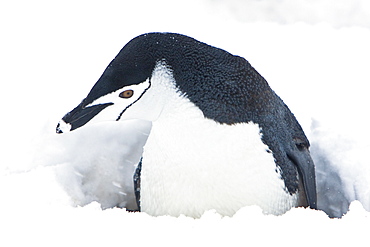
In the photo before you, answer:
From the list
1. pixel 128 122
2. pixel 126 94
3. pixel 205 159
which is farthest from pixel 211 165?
pixel 128 122

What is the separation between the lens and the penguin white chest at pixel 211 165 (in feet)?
3.91

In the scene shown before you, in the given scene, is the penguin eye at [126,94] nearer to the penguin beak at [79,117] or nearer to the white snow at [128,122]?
the penguin beak at [79,117]

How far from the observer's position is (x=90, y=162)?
1636 millimetres

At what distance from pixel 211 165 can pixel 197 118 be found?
0.35ft

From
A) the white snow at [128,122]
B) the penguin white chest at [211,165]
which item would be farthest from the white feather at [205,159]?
the white snow at [128,122]

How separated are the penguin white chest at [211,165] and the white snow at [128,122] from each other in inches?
7.5

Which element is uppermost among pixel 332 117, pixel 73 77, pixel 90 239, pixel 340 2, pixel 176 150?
pixel 340 2

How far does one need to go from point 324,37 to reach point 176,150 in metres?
1.40

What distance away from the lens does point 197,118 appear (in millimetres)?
1197

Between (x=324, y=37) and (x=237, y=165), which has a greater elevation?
(x=324, y=37)

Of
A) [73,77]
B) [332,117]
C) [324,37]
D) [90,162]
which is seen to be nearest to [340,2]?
[324,37]

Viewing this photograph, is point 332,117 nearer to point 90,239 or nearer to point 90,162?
point 90,162

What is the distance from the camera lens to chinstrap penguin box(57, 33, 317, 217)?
1193mm

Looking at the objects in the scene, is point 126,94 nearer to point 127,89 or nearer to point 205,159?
point 127,89
